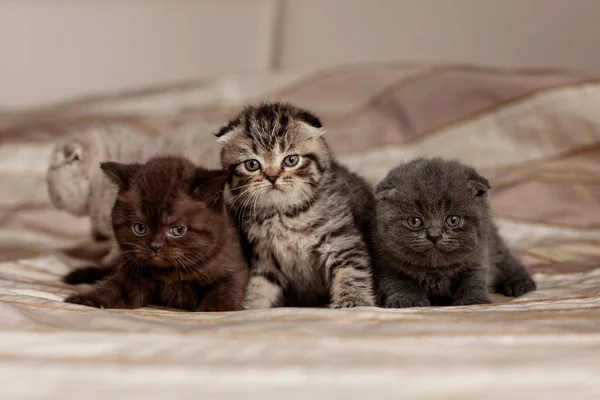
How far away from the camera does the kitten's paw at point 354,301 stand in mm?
1895

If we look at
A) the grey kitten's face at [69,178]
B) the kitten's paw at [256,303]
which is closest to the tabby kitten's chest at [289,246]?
the kitten's paw at [256,303]

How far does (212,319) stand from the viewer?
63.2 inches

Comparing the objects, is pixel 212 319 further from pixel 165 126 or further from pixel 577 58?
pixel 577 58

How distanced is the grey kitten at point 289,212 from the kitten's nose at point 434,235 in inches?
8.9

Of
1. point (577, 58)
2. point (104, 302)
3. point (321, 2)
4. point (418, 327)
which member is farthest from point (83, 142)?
point (577, 58)

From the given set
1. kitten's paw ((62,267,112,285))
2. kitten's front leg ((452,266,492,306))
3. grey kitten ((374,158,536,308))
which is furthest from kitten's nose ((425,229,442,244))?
kitten's paw ((62,267,112,285))

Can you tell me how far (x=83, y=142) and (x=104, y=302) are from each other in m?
1.15

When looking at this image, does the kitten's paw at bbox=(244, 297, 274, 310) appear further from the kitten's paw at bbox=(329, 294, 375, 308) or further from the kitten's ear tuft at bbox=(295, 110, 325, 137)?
the kitten's ear tuft at bbox=(295, 110, 325, 137)

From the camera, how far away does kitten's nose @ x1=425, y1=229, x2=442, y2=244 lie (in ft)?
6.23

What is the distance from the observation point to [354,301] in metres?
1.90

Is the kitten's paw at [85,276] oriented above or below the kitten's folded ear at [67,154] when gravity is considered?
below

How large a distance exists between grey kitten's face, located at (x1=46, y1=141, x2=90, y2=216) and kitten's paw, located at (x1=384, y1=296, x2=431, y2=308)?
1.46 m

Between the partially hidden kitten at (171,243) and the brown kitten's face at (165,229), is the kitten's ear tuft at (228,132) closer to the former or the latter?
the partially hidden kitten at (171,243)

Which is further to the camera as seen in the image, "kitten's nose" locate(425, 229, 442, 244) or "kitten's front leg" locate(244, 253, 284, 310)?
"kitten's front leg" locate(244, 253, 284, 310)
